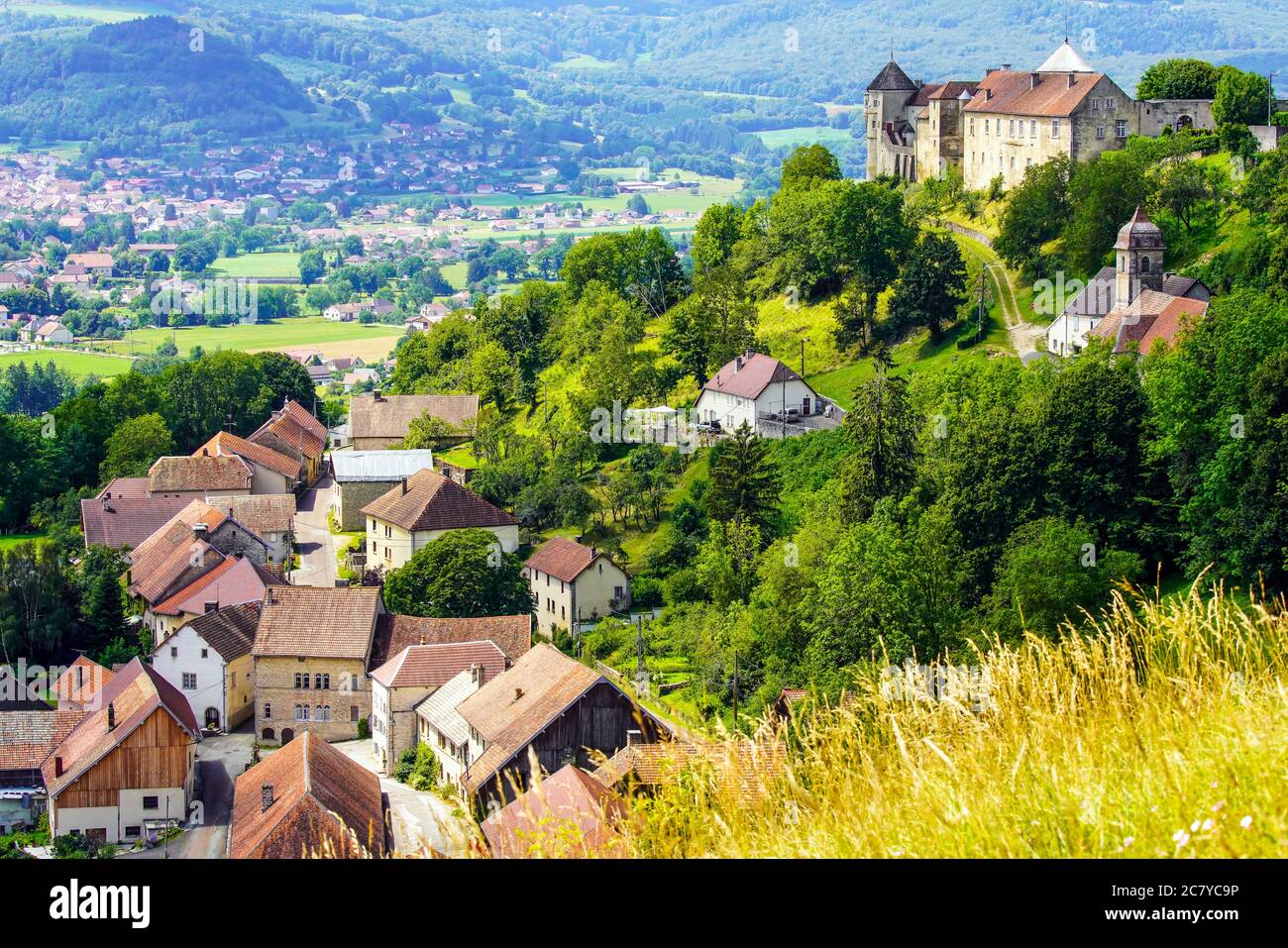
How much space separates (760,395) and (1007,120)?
17883 millimetres

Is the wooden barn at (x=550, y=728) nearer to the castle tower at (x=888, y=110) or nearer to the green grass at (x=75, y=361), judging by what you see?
the castle tower at (x=888, y=110)

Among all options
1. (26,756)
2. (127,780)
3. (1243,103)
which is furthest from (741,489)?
(1243,103)

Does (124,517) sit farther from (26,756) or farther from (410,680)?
(410,680)

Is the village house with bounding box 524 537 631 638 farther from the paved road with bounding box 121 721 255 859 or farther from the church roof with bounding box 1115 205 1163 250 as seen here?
the church roof with bounding box 1115 205 1163 250

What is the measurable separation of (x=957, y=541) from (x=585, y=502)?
2009 centimetres

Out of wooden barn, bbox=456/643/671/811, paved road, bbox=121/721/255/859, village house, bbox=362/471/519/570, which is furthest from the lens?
village house, bbox=362/471/519/570

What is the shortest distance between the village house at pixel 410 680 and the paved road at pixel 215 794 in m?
3.65

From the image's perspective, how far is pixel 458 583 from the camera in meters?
47.8

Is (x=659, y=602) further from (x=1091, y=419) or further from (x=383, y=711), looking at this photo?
(x=1091, y=419)

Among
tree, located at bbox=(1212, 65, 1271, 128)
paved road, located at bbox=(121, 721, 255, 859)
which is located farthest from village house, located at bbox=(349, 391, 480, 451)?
tree, located at bbox=(1212, 65, 1271, 128)

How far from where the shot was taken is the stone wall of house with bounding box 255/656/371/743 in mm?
43844

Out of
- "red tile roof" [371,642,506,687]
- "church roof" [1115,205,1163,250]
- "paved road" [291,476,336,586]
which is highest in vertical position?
"church roof" [1115,205,1163,250]

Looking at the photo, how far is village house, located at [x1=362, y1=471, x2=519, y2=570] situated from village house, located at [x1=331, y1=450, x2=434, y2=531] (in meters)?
4.22
